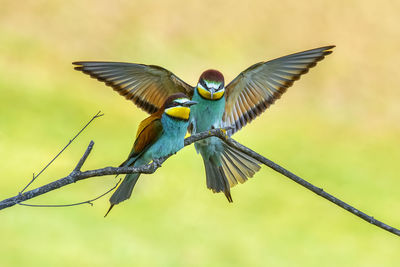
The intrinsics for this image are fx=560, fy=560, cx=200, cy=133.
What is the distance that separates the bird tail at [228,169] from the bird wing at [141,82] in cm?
26

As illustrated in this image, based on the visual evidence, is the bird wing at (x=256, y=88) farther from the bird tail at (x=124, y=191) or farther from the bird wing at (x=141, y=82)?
the bird tail at (x=124, y=191)

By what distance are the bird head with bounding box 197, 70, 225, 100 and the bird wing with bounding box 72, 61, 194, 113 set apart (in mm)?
139

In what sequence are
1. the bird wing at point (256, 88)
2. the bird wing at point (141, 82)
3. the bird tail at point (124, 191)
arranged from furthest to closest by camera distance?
the bird wing at point (256, 88) < the bird wing at point (141, 82) < the bird tail at point (124, 191)

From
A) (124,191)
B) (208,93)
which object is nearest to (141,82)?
(208,93)

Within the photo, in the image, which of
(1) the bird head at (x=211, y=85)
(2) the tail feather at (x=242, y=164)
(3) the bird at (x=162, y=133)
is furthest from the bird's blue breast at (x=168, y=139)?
(2) the tail feather at (x=242, y=164)

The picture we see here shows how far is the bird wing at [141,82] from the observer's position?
1.67 metres

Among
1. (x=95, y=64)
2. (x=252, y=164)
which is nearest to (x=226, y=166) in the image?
(x=252, y=164)

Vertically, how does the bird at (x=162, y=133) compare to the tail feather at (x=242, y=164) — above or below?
above

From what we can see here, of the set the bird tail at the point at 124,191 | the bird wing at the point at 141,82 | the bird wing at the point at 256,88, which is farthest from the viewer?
the bird wing at the point at 256,88

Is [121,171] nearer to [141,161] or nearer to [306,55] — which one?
[141,161]

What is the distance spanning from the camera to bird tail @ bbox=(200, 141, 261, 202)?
5.87ft

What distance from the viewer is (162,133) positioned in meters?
1.49

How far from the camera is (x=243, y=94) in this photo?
1854mm

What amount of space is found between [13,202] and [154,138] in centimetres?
50
